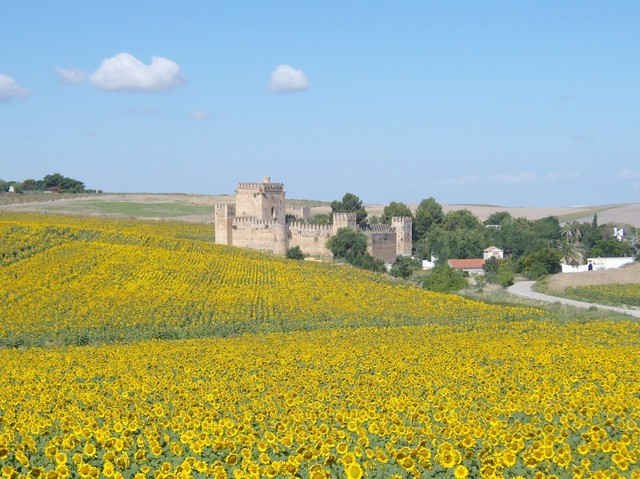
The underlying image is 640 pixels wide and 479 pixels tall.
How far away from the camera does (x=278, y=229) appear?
8850 centimetres

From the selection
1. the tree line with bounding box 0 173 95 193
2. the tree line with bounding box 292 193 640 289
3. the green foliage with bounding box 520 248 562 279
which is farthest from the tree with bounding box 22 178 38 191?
the green foliage with bounding box 520 248 562 279

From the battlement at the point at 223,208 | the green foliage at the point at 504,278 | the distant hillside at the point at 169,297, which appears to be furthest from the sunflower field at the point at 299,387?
the battlement at the point at 223,208

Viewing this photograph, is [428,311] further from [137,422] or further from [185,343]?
[137,422]

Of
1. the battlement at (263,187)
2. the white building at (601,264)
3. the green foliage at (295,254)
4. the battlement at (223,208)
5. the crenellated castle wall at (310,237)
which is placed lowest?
the white building at (601,264)

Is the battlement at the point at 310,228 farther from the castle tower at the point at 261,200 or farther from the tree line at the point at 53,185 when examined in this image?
the tree line at the point at 53,185

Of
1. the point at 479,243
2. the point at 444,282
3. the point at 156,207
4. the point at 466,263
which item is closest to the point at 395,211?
the point at 479,243

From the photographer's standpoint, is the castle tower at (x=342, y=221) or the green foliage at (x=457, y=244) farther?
the green foliage at (x=457, y=244)

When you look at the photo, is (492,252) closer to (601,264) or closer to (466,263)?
(466,263)

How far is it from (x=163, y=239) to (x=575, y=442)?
209ft

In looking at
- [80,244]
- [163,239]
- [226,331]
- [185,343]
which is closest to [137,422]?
[185,343]

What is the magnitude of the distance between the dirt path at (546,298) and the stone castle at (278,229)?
17.1 m

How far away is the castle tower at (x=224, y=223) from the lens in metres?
89.0

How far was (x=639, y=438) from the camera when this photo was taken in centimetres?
1241

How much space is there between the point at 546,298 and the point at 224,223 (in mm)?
34300
